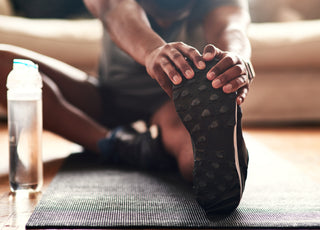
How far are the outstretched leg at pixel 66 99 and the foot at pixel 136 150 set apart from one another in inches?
2.2

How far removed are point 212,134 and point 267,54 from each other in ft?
4.25

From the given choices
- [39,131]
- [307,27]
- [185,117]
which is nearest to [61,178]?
[39,131]

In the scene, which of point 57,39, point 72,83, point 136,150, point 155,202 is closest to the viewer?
point 155,202

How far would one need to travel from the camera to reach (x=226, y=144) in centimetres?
56

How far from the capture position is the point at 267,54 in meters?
1.75

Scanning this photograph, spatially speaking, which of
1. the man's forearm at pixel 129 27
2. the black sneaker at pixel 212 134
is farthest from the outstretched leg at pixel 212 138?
the man's forearm at pixel 129 27

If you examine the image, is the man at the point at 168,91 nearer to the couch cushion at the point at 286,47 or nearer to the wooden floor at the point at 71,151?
the wooden floor at the point at 71,151

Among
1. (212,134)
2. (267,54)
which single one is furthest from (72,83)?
(267,54)

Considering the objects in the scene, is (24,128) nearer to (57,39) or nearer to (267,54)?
(57,39)

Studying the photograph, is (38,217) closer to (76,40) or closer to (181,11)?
(181,11)

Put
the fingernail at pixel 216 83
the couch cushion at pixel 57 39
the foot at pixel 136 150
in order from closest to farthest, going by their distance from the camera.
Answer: the fingernail at pixel 216 83
the foot at pixel 136 150
the couch cushion at pixel 57 39

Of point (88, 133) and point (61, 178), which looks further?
point (88, 133)

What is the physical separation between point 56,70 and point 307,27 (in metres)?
1.29

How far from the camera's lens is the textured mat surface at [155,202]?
0.54 m
